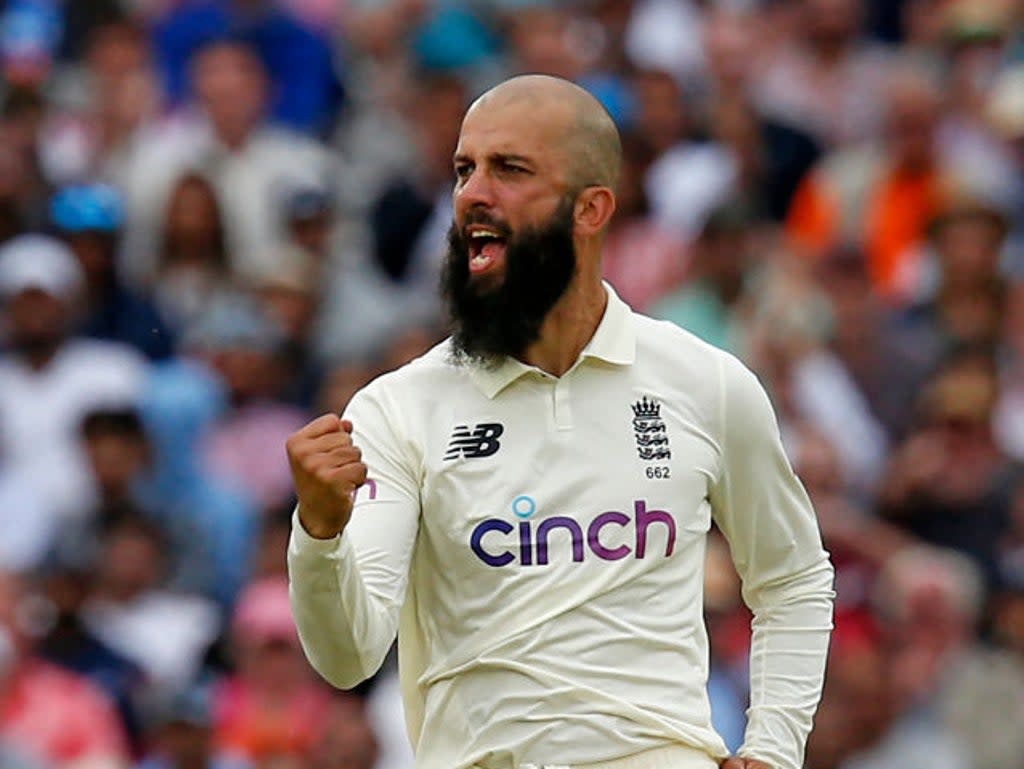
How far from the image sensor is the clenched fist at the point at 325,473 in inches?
214

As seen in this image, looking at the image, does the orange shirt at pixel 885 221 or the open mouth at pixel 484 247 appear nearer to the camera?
the open mouth at pixel 484 247

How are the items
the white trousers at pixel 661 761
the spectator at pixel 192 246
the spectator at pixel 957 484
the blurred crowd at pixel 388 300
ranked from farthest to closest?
the spectator at pixel 192 246 < the spectator at pixel 957 484 < the blurred crowd at pixel 388 300 < the white trousers at pixel 661 761

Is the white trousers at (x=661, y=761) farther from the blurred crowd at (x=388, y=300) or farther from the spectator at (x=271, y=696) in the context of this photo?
the spectator at (x=271, y=696)

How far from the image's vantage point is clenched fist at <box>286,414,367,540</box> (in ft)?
17.8

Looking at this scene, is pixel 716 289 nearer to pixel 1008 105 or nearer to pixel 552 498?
pixel 1008 105

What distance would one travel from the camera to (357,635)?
224 inches

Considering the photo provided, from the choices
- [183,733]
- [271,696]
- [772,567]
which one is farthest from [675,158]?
[772,567]

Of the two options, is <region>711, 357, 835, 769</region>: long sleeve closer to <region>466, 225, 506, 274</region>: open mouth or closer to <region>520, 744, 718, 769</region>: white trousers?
<region>520, 744, 718, 769</region>: white trousers

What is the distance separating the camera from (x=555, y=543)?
5.93 metres

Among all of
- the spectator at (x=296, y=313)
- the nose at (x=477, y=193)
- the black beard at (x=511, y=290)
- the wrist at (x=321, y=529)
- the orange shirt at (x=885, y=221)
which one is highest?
the nose at (x=477, y=193)

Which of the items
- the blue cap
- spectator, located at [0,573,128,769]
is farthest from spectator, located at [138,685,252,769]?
the blue cap

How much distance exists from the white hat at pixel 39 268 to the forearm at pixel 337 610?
6.05 m

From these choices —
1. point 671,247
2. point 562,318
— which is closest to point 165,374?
point 671,247

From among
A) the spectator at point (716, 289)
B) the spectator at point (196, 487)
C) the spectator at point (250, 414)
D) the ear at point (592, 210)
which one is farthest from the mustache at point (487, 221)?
the spectator at point (716, 289)
